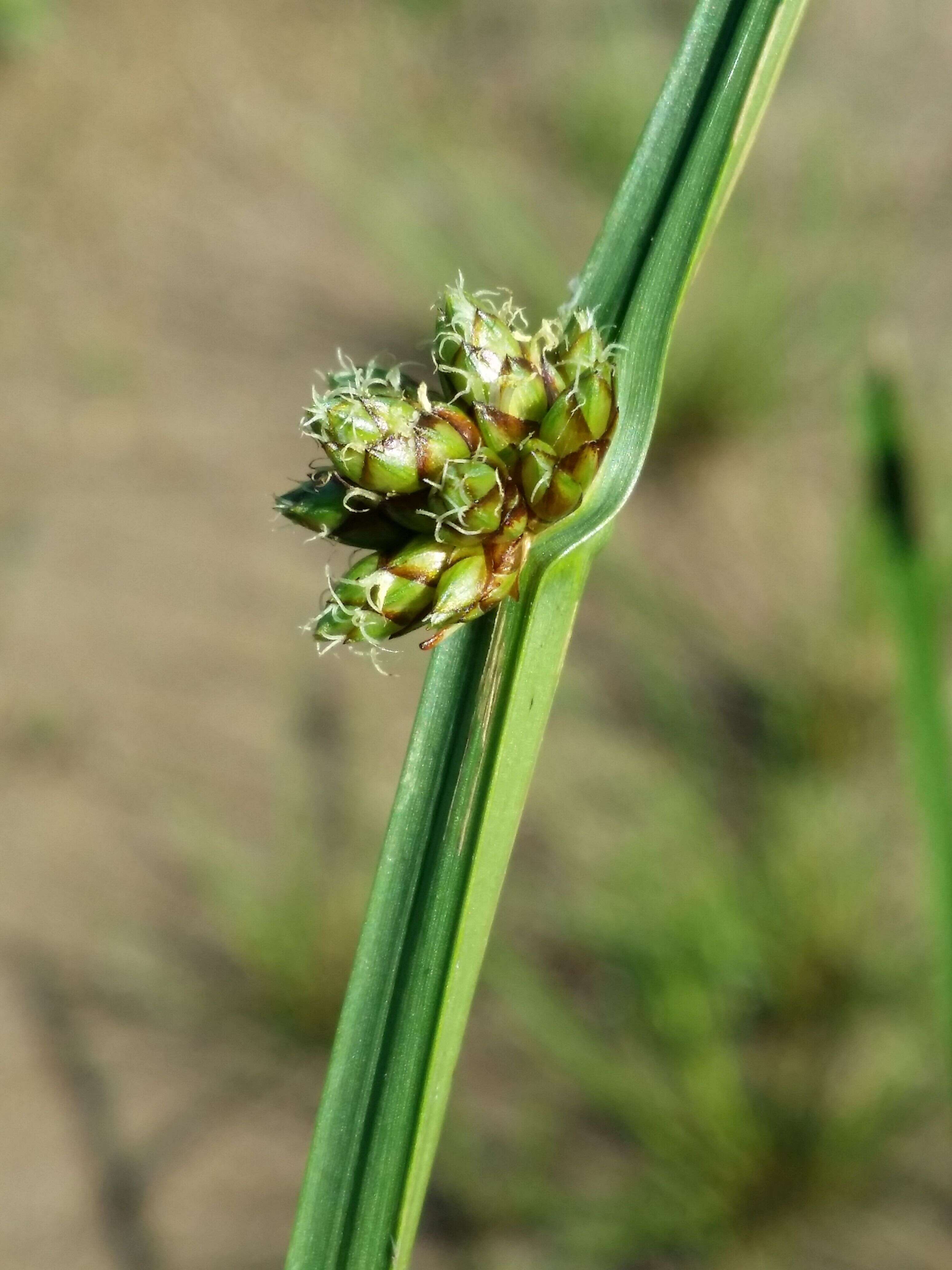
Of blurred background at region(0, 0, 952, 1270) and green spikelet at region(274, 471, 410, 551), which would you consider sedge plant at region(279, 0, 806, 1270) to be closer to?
green spikelet at region(274, 471, 410, 551)

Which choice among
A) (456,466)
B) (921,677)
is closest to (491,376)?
(456,466)

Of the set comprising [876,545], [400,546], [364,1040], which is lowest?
[364,1040]

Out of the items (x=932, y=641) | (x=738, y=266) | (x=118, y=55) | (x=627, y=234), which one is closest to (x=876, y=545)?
(x=932, y=641)

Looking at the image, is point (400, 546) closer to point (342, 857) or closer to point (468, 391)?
point (468, 391)

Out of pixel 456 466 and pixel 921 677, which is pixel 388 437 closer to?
pixel 456 466

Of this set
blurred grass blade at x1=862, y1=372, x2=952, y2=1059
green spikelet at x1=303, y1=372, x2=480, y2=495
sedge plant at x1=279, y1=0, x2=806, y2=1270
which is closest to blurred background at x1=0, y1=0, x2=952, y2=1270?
blurred grass blade at x1=862, y1=372, x2=952, y2=1059
